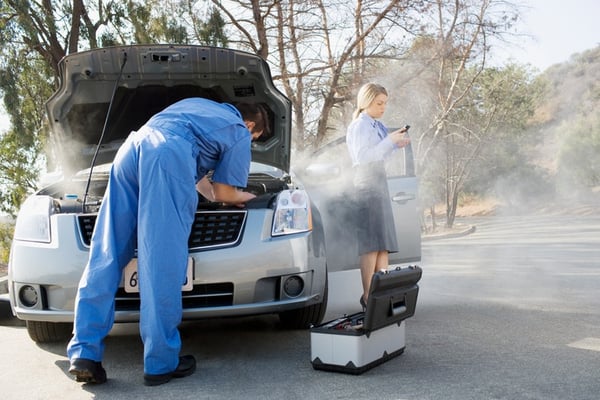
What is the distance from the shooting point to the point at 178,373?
3.30m

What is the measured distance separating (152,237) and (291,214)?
90 centimetres

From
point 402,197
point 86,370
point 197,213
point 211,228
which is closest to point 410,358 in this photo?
point 211,228

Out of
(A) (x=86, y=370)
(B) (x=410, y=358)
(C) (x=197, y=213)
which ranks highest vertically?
(C) (x=197, y=213)

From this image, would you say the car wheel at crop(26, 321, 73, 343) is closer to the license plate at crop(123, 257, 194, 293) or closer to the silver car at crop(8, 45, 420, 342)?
the silver car at crop(8, 45, 420, 342)

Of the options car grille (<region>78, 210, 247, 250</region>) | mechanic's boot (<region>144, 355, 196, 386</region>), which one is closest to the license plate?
car grille (<region>78, 210, 247, 250</region>)

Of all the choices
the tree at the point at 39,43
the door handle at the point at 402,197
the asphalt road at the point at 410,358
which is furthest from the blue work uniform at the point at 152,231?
the tree at the point at 39,43

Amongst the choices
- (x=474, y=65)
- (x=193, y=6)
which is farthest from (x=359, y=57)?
(x=474, y=65)

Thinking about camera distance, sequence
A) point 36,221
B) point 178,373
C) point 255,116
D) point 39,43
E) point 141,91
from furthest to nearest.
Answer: point 39,43 → point 141,91 → point 255,116 → point 36,221 → point 178,373

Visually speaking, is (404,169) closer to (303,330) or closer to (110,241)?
(303,330)

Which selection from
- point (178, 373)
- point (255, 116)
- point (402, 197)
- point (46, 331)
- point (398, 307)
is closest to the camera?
point (178, 373)

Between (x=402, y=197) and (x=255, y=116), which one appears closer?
(x=255, y=116)

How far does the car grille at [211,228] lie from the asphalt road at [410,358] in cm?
64

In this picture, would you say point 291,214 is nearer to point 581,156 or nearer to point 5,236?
point 5,236

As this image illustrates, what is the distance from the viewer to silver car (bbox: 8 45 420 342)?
361cm
